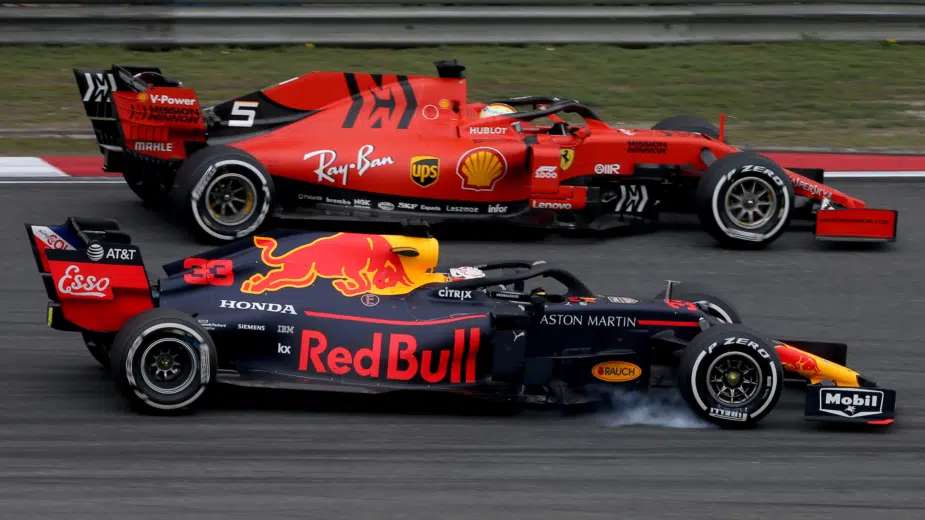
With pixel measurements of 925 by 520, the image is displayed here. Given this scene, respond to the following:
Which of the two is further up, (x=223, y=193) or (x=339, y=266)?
(x=339, y=266)

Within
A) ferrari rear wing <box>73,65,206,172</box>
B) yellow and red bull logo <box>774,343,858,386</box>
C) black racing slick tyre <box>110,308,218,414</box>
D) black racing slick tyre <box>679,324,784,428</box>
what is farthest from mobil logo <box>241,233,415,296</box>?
ferrari rear wing <box>73,65,206,172</box>

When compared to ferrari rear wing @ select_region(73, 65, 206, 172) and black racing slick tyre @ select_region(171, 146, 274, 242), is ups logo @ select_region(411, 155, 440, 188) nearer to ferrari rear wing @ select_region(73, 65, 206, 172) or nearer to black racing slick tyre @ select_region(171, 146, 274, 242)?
black racing slick tyre @ select_region(171, 146, 274, 242)

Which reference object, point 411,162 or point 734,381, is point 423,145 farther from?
point 734,381

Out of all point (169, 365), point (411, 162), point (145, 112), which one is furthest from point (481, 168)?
point (169, 365)

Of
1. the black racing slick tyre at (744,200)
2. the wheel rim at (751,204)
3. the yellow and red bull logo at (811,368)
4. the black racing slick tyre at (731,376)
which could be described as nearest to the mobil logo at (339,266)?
the black racing slick tyre at (731,376)

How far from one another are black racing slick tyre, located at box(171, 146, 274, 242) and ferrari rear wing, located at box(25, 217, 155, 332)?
134 inches

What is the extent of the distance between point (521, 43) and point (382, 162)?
6139 mm

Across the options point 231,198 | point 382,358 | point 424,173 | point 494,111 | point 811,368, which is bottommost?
point 811,368

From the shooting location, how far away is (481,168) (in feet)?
36.9

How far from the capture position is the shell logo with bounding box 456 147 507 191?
36.9ft

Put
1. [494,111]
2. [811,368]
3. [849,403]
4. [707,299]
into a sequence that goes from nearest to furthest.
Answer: [849,403] → [811,368] → [707,299] → [494,111]

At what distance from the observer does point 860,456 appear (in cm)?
725

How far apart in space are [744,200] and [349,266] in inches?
189

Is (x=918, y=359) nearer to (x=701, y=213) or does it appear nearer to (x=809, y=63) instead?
(x=701, y=213)
